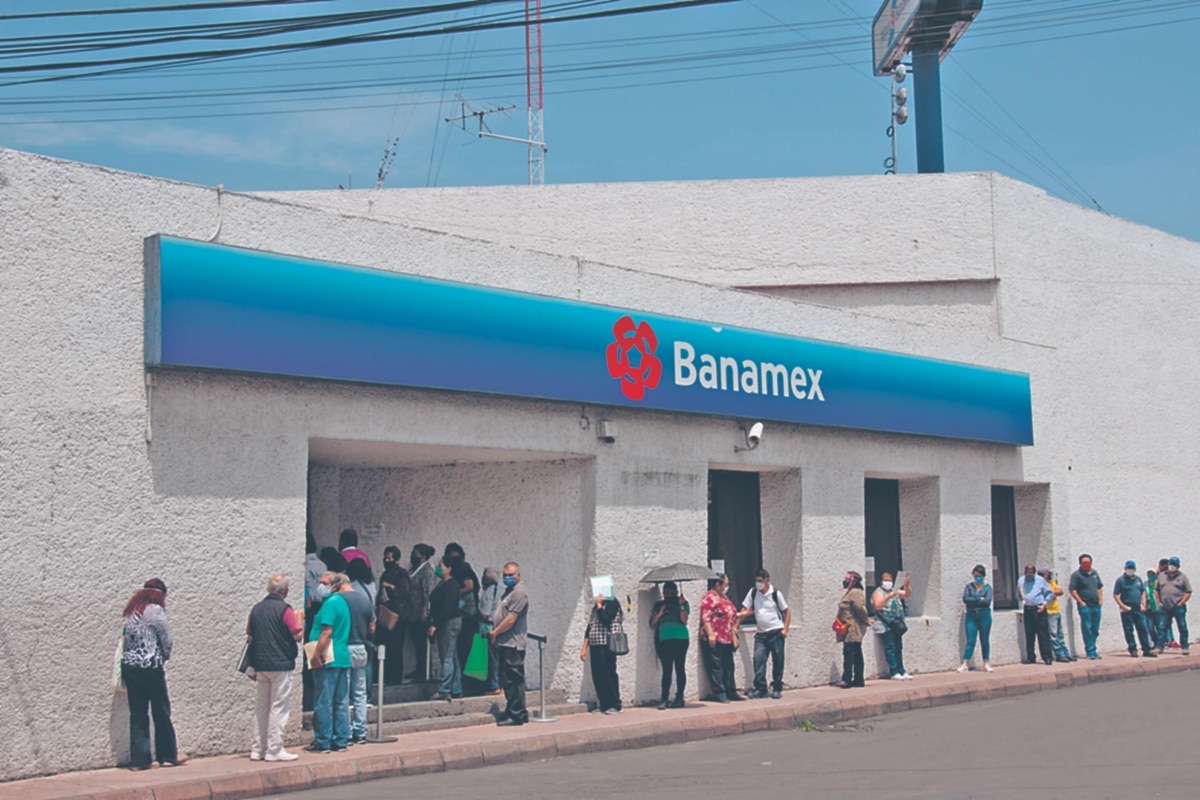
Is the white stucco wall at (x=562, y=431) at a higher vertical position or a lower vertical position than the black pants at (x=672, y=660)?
higher

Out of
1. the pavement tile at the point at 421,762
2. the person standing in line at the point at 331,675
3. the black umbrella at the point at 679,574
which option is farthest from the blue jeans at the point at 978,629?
the person standing in line at the point at 331,675

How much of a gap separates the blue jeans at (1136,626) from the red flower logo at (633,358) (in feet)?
34.3

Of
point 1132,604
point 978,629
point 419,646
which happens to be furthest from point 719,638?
point 1132,604

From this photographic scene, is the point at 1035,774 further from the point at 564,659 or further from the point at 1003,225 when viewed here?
the point at 1003,225

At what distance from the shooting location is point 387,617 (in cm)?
1441

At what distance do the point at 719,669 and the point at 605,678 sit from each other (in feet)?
6.13

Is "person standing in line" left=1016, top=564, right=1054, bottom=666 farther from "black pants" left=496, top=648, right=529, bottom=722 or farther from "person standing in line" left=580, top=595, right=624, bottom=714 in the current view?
"black pants" left=496, top=648, right=529, bottom=722

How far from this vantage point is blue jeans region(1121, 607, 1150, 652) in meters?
21.5

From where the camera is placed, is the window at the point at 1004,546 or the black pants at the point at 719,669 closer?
the black pants at the point at 719,669

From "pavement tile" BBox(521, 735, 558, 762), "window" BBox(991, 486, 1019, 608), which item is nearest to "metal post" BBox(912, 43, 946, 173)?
"window" BBox(991, 486, 1019, 608)

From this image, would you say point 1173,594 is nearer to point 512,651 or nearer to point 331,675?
point 512,651

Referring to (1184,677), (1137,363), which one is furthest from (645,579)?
(1137,363)

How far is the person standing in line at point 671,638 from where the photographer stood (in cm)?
1518

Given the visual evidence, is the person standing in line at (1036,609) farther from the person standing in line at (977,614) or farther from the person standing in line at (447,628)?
the person standing in line at (447,628)
